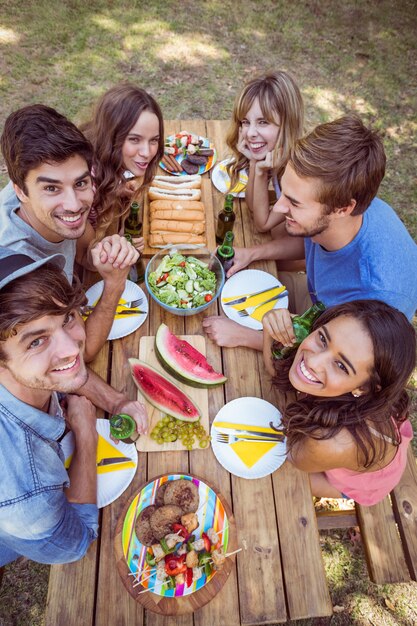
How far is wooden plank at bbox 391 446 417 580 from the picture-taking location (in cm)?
263

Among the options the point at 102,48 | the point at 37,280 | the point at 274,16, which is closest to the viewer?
the point at 37,280

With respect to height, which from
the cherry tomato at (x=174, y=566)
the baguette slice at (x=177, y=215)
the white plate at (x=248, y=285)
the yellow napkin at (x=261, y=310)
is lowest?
the cherry tomato at (x=174, y=566)

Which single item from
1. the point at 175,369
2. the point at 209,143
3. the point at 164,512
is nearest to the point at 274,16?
the point at 209,143

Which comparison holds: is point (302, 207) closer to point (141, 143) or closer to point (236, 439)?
point (141, 143)

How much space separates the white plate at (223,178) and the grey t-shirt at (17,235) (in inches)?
60.9

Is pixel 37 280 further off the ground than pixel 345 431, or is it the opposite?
pixel 37 280

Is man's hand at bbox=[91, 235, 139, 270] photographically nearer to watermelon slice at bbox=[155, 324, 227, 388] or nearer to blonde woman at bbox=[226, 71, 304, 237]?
watermelon slice at bbox=[155, 324, 227, 388]

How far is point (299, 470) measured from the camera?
95.6 inches

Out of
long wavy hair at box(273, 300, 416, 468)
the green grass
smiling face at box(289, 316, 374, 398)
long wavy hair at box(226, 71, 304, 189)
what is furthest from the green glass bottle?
the green grass

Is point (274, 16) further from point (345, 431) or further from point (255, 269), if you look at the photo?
point (345, 431)

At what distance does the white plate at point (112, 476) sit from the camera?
2254mm

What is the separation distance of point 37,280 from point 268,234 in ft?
7.16

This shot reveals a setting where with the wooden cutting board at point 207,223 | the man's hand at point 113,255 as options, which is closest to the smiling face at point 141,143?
the wooden cutting board at point 207,223

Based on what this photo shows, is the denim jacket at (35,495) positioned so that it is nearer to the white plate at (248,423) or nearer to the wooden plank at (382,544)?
the white plate at (248,423)
